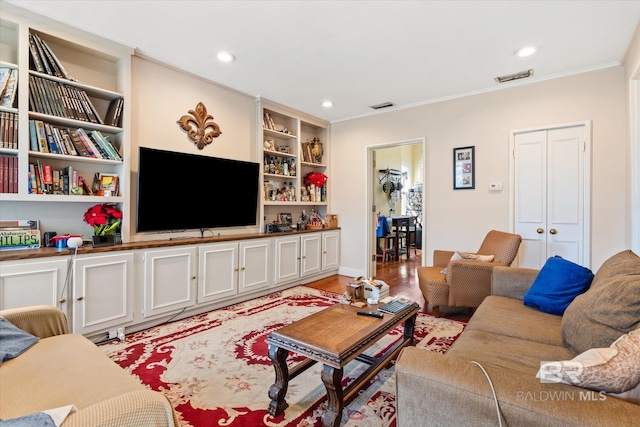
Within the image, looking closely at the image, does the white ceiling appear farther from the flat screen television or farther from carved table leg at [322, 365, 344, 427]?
carved table leg at [322, 365, 344, 427]

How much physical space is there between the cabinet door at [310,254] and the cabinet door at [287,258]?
0.10m

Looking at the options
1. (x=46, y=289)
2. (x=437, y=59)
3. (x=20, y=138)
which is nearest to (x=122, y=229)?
(x=46, y=289)

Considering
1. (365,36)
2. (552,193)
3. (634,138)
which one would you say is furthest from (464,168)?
(365,36)

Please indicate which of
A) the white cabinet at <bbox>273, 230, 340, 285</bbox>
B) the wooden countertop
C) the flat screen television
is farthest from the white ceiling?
the white cabinet at <bbox>273, 230, 340, 285</bbox>

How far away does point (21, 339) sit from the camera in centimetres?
150

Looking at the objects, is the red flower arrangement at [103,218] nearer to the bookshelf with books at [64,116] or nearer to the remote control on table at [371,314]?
the bookshelf with books at [64,116]

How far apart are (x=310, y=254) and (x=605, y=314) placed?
12.0 feet

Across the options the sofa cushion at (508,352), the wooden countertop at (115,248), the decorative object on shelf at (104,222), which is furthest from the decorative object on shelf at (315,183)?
the sofa cushion at (508,352)

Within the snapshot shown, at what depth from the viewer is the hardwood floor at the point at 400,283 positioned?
3418 millimetres

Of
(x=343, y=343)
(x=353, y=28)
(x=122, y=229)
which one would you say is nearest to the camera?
(x=343, y=343)

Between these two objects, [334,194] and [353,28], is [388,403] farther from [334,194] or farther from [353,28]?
[334,194]

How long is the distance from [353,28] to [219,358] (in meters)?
2.82

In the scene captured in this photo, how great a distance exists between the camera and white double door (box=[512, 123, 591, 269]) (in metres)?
3.29

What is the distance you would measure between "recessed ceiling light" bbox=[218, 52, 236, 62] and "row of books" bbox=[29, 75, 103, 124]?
1.24 metres
